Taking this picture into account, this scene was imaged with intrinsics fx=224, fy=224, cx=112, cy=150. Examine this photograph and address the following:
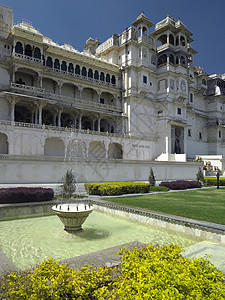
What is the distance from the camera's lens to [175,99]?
43156 mm

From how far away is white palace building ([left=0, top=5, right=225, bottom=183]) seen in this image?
2524 centimetres

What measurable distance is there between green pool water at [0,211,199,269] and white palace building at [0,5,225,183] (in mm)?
12068

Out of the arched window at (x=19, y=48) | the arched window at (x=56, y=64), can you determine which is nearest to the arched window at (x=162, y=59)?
the arched window at (x=56, y=64)

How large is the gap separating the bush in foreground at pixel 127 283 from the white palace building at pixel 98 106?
691 inches

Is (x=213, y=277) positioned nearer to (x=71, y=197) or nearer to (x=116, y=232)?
(x=116, y=232)

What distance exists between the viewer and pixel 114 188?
15.9 metres

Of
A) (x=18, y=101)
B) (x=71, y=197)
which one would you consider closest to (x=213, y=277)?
(x=71, y=197)

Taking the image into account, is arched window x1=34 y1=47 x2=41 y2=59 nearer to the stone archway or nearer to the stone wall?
the stone archway

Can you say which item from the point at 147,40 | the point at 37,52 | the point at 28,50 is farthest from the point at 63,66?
the point at 147,40

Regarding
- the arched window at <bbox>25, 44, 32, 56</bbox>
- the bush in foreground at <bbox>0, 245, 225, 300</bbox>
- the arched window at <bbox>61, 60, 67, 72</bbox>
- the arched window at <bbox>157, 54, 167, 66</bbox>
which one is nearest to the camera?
the bush in foreground at <bbox>0, 245, 225, 300</bbox>

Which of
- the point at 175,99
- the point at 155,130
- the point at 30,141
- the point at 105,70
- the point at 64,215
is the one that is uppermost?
the point at 105,70

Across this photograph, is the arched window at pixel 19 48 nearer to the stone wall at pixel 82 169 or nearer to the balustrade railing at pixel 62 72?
the balustrade railing at pixel 62 72

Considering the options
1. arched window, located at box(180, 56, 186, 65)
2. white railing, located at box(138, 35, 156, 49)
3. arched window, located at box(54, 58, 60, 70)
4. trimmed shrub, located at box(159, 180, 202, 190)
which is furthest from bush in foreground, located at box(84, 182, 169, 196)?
arched window, located at box(180, 56, 186, 65)

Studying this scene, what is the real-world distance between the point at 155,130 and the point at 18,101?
2445 centimetres
